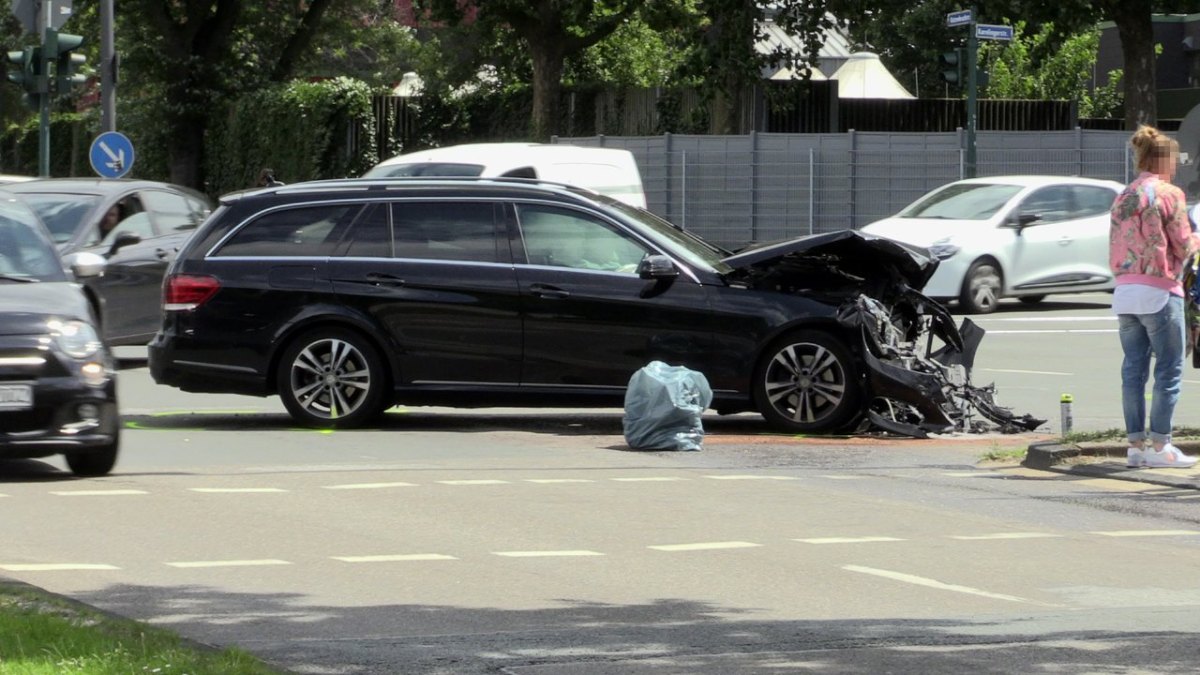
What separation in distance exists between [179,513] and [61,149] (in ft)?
178

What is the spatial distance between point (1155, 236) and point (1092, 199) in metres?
15.0

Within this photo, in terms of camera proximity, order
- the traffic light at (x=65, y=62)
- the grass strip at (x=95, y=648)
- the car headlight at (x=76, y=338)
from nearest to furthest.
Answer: the grass strip at (x=95, y=648), the car headlight at (x=76, y=338), the traffic light at (x=65, y=62)

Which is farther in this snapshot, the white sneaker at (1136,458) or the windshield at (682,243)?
the windshield at (682,243)

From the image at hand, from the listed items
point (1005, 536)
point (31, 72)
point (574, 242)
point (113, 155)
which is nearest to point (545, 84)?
point (113, 155)

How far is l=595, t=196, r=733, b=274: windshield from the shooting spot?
14.4 meters

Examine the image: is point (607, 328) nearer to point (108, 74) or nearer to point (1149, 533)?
point (1149, 533)

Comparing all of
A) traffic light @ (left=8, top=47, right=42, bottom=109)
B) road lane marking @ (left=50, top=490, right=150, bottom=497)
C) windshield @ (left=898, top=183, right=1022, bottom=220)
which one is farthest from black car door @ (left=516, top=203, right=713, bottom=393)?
traffic light @ (left=8, top=47, right=42, bottom=109)

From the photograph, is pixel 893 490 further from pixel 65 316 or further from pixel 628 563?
pixel 65 316

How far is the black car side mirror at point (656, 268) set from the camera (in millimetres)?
13930

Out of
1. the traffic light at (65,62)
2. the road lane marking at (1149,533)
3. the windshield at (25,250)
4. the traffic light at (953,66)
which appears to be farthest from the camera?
the traffic light at (953,66)

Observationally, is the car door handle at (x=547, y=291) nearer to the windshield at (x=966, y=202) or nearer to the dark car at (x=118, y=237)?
the dark car at (x=118, y=237)

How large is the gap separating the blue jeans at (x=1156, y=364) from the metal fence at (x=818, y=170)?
21619 millimetres

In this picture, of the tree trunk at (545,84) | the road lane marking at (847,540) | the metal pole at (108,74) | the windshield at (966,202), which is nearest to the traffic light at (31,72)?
the metal pole at (108,74)

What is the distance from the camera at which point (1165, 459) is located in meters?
11.9
